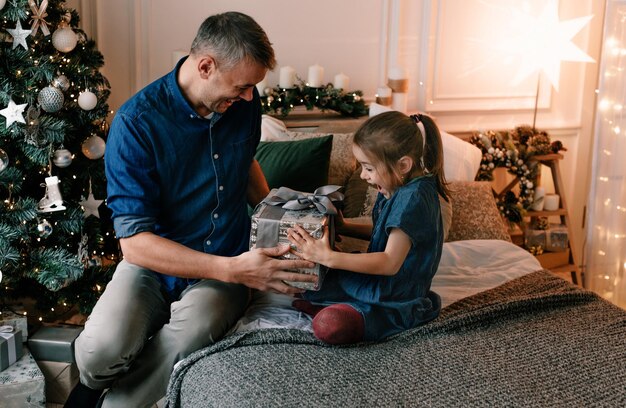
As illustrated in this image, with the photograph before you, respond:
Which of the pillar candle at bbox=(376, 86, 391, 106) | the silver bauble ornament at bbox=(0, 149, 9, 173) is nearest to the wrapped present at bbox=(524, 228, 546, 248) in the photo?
the pillar candle at bbox=(376, 86, 391, 106)

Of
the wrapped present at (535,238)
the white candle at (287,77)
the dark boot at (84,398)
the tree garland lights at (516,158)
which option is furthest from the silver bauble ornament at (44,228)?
the wrapped present at (535,238)

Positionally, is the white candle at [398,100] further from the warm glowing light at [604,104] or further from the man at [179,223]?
the man at [179,223]

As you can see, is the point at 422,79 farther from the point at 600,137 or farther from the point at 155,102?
the point at 155,102

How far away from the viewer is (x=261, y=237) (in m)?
1.98

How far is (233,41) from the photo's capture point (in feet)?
6.53

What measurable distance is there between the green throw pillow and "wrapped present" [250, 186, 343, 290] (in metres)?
0.66

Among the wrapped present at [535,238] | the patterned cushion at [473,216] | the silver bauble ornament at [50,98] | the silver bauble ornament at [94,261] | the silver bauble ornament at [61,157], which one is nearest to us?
the silver bauble ornament at [50,98]

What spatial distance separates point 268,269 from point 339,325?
24cm

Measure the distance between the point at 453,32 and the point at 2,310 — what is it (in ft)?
8.19

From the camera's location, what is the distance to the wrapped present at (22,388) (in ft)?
7.72

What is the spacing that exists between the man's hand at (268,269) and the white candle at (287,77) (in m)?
1.47

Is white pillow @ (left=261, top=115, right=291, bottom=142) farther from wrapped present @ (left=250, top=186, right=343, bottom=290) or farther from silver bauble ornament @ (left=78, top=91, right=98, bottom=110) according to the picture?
wrapped present @ (left=250, top=186, right=343, bottom=290)

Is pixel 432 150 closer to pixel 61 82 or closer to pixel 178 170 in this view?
pixel 178 170

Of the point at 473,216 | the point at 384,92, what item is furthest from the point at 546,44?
the point at 473,216
